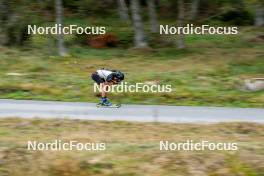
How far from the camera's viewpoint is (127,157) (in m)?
13.5

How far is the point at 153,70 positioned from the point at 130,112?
6.69 m

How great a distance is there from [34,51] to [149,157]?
1426cm

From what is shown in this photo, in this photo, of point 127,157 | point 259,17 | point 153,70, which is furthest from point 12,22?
point 127,157

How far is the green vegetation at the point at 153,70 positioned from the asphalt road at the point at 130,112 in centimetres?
106

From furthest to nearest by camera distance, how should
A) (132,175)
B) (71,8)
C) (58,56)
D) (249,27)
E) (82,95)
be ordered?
1. (71,8)
2. (249,27)
3. (58,56)
4. (82,95)
5. (132,175)

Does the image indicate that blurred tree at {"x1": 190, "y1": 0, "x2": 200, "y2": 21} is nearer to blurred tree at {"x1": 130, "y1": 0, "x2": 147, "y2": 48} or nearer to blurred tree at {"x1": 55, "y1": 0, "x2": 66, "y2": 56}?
blurred tree at {"x1": 130, "y1": 0, "x2": 147, "y2": 48}

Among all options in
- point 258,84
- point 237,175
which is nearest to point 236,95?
point 258,84

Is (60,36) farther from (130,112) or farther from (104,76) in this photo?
(130,112)

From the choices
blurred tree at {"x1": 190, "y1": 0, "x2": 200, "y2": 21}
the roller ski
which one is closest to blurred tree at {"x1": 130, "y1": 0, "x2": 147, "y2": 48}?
blurred tree at {"x1": 190, "y1": 0, "x2": 200, "y2": 21}

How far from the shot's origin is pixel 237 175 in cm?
1366

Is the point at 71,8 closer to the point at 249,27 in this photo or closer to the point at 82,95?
the point at 249,27

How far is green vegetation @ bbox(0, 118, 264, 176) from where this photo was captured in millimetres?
13586

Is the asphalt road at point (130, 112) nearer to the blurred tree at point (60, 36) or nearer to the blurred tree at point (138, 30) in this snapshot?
the blurred tree at point (60, 36)

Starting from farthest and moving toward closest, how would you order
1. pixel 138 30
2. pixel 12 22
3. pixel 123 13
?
pixel 123 13 → pixel 138 30 → pixel 12 22
